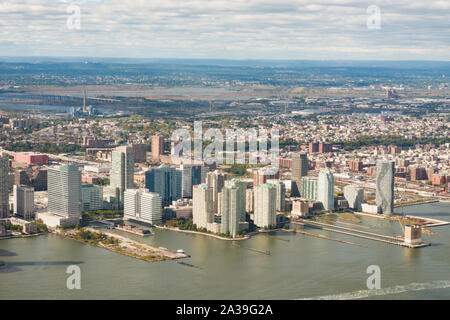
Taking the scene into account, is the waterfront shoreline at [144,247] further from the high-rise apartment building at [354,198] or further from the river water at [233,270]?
the high-rise apartment building at [354,198]

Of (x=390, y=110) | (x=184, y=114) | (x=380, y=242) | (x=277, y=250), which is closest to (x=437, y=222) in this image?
(x=380, y=242)

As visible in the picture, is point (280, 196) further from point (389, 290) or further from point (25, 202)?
point (389, 290)

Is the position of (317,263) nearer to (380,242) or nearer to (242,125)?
(380,242)

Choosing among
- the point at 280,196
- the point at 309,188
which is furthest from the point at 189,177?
the point at 309,188

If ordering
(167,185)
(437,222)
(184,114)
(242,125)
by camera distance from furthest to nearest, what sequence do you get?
(184,114), (242,125), (167,185), (437,222)

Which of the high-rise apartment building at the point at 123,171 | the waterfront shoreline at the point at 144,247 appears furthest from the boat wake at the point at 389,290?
the high-rise apartment building at the point at 123,171

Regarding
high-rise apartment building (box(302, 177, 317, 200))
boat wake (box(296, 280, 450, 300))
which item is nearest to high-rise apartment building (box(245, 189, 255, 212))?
high-rise apartment building (box(302, 177, 317, 200))
